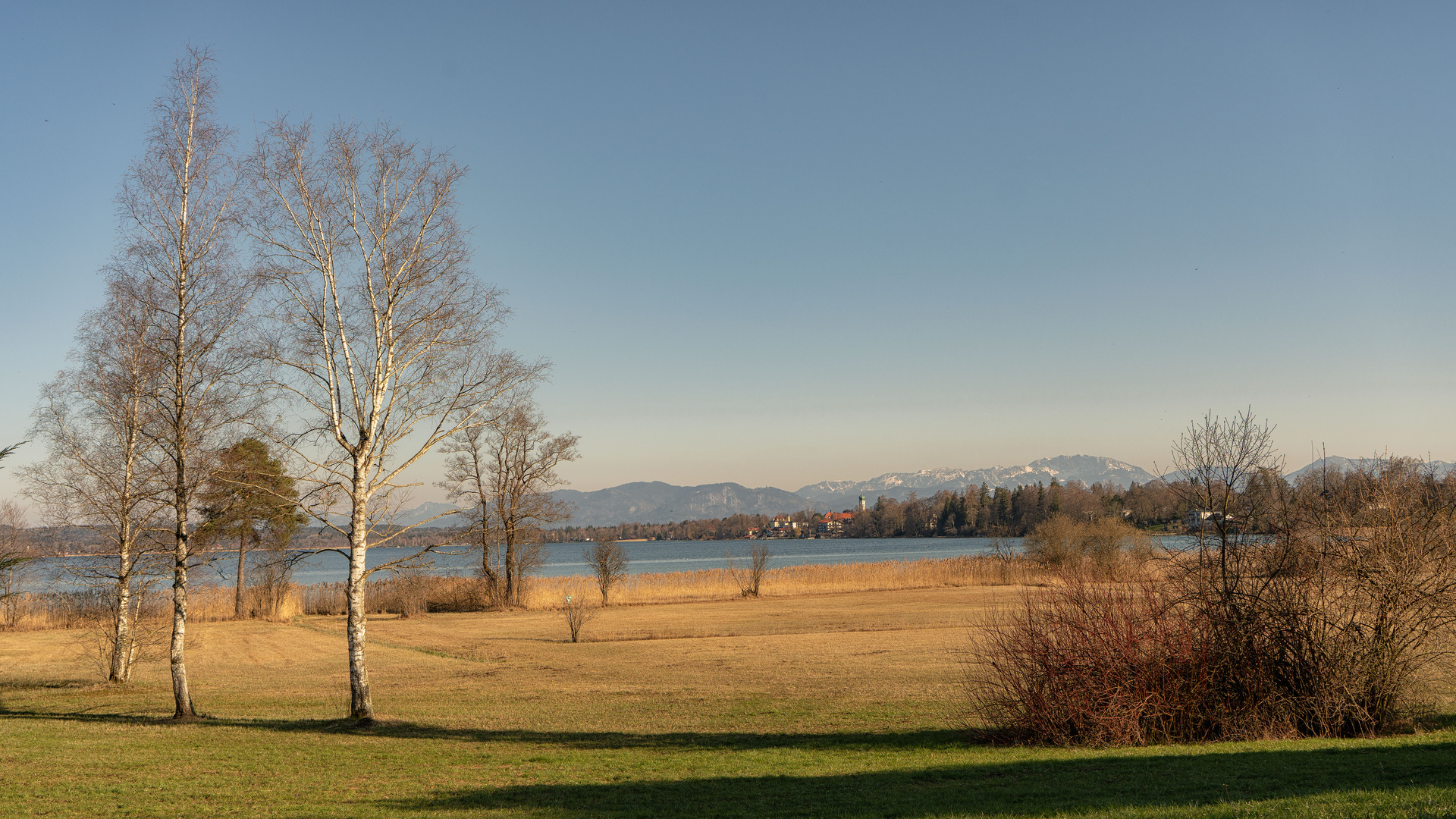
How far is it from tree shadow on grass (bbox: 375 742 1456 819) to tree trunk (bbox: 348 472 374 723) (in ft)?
19.7

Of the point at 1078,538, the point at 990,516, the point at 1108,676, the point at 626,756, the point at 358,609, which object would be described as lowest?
the point at 990,516

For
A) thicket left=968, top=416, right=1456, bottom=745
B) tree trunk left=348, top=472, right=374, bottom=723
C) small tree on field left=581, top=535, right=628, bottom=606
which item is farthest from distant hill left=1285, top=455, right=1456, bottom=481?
small tree on field left=581, top=535, right=628, bottom=606

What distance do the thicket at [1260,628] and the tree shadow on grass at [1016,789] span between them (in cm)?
200

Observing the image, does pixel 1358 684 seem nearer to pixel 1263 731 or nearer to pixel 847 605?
pixel 1263 731

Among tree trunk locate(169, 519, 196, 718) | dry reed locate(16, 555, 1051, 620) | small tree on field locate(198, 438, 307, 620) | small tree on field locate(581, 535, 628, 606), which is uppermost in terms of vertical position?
small tree on field locate(198, 438, 307, 620)

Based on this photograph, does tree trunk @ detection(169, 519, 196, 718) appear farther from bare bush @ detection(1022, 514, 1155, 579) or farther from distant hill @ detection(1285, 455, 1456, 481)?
bare bush @ detection(1022, 514, 1155, 579)

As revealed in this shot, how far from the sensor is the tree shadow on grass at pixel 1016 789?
933cm

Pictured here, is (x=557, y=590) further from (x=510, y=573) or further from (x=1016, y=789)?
(x=1016, y=789)

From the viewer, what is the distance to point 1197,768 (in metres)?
11.1

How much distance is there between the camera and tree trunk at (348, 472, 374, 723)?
15672 millimetres

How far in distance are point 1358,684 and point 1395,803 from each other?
766 centimetres

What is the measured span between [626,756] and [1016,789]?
19.7ft

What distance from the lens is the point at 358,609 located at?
51.5ft

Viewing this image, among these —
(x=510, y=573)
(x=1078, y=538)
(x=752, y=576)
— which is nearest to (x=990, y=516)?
(x=1078, y=538)
